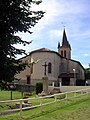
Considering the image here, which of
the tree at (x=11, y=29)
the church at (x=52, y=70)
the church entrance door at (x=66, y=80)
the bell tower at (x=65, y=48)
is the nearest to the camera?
the tree at (x=11, y=29)

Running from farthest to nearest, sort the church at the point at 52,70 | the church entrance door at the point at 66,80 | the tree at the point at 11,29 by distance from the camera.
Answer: the church entrance door at the point at 66,80 → the church at the point at 52,70 → the tree at the point at 11,29

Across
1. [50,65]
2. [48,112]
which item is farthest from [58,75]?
[48,112]

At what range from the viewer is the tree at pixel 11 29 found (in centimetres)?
1420

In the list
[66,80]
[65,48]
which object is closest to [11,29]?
[66,80]

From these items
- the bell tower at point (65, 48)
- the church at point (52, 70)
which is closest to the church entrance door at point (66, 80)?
the church at point (52, 70)

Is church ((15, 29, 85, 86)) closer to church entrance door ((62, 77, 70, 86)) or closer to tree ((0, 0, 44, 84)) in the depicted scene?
church entrance door ((62, 77, 70, 86))

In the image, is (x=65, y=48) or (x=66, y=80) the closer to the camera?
(x=66, y=80)

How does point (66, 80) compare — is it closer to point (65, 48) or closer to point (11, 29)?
point (65, 48)

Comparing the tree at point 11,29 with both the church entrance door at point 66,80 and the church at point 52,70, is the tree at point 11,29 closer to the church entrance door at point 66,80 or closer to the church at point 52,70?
the church at point 52,70

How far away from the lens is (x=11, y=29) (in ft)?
48.1

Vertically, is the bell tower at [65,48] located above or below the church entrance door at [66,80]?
above

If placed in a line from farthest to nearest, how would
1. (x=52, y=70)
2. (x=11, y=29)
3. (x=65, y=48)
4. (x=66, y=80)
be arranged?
(x=65, y=48), (x=66, y=80), (x=52, y=70), (x=11, y=29)

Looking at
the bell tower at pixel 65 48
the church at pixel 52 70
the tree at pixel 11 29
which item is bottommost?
the tree at pixel 11 29

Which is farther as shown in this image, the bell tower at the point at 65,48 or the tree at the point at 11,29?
the bell tower at the point at 65,48
